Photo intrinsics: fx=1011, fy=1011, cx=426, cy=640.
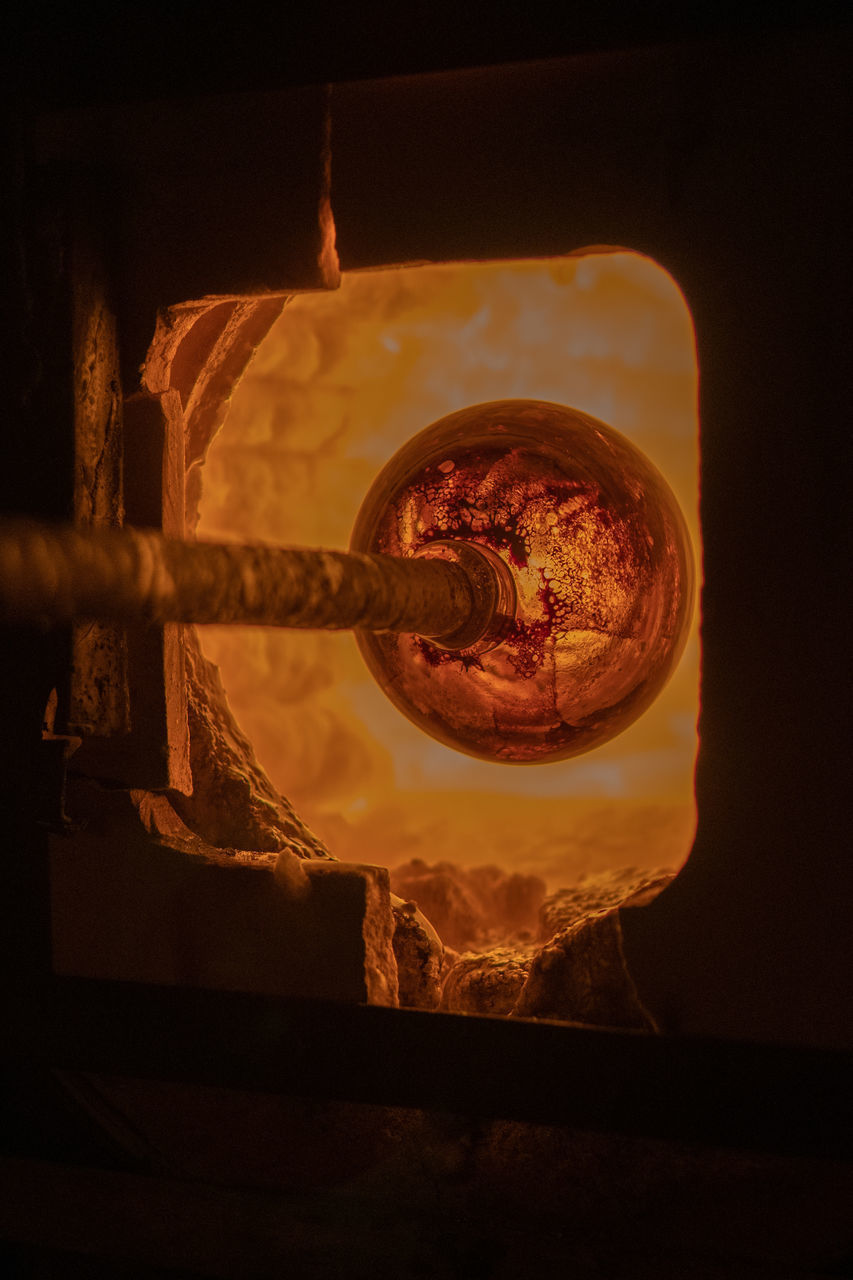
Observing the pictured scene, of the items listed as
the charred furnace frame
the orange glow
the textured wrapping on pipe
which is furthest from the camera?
the orange glow

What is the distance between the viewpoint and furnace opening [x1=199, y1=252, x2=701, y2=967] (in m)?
2.38

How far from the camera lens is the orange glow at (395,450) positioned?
2.38m

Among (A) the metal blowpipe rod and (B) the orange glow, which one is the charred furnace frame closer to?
(A) the metal blowpipe rod

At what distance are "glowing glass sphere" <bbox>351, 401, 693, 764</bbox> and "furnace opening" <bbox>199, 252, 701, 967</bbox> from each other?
297 millimetres

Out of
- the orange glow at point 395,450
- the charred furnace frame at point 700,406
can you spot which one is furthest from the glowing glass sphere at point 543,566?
the charred furnace frame at point 700,406

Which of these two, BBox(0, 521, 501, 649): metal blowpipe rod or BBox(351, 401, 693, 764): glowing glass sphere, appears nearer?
BBox(0, 521, 501, 649): metal blowpipe rod

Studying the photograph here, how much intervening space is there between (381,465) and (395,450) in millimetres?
65

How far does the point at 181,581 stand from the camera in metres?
0.89

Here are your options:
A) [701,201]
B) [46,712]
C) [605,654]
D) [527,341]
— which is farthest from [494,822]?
[701,201]

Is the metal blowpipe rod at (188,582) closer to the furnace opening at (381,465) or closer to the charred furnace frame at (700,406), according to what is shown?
the charred furnace frame at (700,406)

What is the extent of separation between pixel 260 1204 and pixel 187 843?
599 millimetres

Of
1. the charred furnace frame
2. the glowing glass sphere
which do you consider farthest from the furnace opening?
the charred furnace frame

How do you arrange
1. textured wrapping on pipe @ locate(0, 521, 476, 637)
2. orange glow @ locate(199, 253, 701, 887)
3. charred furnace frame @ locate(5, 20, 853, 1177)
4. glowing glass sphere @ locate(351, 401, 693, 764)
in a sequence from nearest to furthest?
1. textured wrapping on pipe @ locate(0, 521, 476, 637)
2. charred furnace frame @ locate(5, 20, 853, 1177)
3. glowing glass sphere @ locate(351, 401, 693, 764)
4. orange glow @ locate(199, 253, 701, 887)

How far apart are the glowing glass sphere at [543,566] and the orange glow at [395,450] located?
0.29 m
